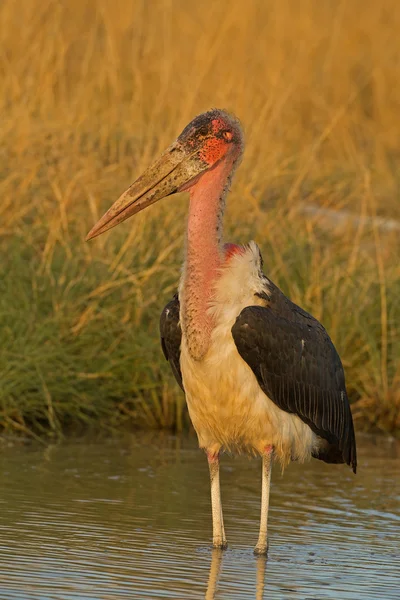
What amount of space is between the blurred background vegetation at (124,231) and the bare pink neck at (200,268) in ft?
7.12

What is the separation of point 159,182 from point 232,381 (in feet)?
3.01

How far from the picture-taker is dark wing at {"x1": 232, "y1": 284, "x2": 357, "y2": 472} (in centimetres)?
569

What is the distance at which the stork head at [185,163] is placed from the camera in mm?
5922

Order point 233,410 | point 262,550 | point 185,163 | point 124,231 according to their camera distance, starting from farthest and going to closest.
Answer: point 124,231 < point 185,163 < point 233,410 < point 262,550

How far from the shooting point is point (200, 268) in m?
5.77

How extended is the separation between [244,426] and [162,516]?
0.67 meters

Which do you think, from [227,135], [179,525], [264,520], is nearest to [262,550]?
[264,520]

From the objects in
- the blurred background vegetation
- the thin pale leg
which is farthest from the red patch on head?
the blurred background vegetation

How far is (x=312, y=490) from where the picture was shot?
7.14m

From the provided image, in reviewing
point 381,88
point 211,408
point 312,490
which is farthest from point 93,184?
point 381,88

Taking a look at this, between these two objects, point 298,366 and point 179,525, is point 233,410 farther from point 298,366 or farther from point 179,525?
point 179,525

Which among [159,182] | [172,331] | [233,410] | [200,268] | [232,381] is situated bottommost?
[233,410]

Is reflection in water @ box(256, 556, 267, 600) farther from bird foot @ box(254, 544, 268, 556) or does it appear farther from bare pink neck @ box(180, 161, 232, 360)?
bare pink neck @ box(180, 161, 232, 360)

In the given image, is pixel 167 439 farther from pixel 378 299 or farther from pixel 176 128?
pixel 176 128
